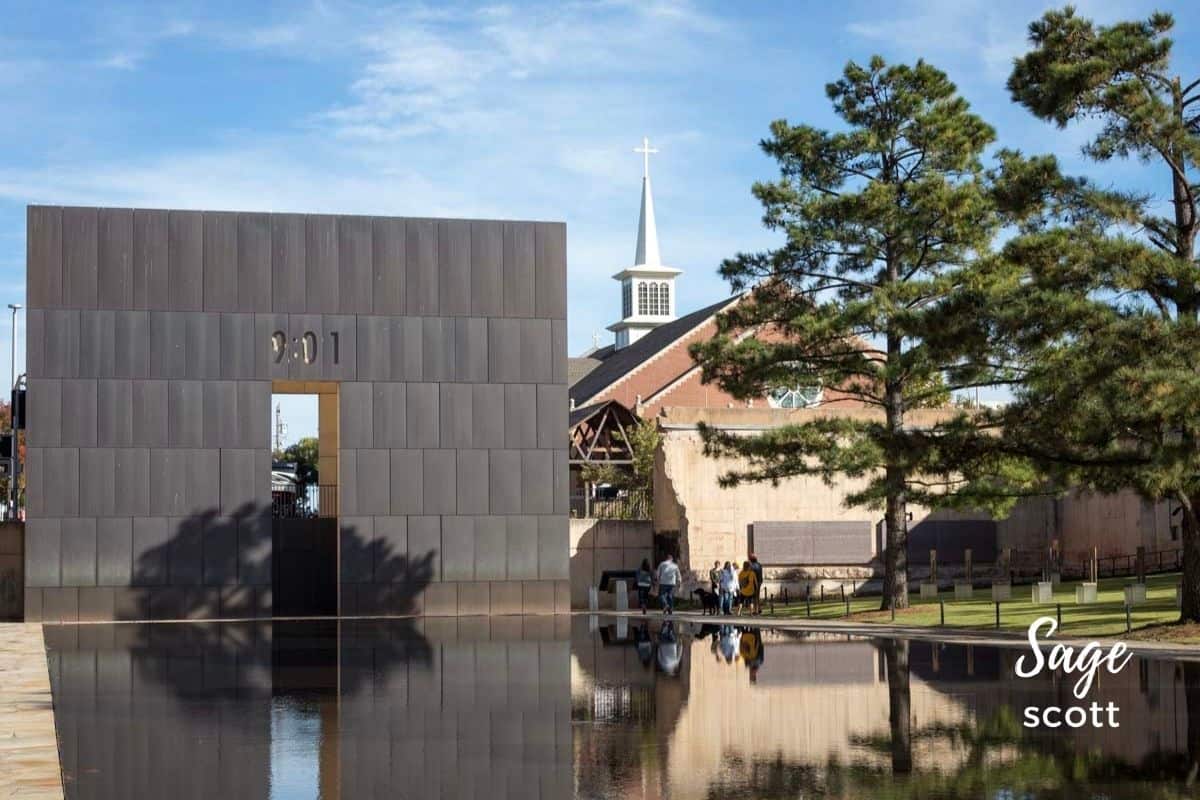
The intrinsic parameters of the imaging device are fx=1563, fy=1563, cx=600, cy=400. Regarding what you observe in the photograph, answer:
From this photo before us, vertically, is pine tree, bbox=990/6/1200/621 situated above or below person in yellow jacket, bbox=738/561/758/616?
above

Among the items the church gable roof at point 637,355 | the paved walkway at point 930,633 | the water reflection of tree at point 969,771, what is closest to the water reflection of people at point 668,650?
the paved walkway at point 930,633

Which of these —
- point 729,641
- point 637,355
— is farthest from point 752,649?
point 637,355

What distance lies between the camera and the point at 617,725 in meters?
15.6

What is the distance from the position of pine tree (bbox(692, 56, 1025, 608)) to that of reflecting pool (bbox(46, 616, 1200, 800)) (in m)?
8.56

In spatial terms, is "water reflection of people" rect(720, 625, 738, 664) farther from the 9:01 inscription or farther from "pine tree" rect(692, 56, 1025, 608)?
the 9:01 inscription

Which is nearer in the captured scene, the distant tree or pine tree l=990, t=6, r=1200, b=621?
pine tree l=990, t=6, r=1200, b=621

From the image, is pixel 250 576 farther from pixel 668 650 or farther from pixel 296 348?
pixel 668 650

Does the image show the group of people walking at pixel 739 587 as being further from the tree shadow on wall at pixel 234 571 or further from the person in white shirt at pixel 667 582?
the tree shadow on wall at pixel 234 571

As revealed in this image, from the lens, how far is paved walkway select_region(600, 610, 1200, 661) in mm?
23078

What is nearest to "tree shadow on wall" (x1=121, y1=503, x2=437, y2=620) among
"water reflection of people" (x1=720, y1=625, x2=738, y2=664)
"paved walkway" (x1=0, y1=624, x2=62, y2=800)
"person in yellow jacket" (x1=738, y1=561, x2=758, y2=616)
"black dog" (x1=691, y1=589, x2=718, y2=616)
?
"black dog" (x1=691, y1=589, x2=718, y2=616)

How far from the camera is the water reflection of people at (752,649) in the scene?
2267 centimetres

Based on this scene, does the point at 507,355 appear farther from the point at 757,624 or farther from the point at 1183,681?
the point at 1183,681

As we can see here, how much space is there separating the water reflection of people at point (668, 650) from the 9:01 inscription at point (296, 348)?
13.2 metres

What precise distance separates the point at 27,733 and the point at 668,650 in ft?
44.7
